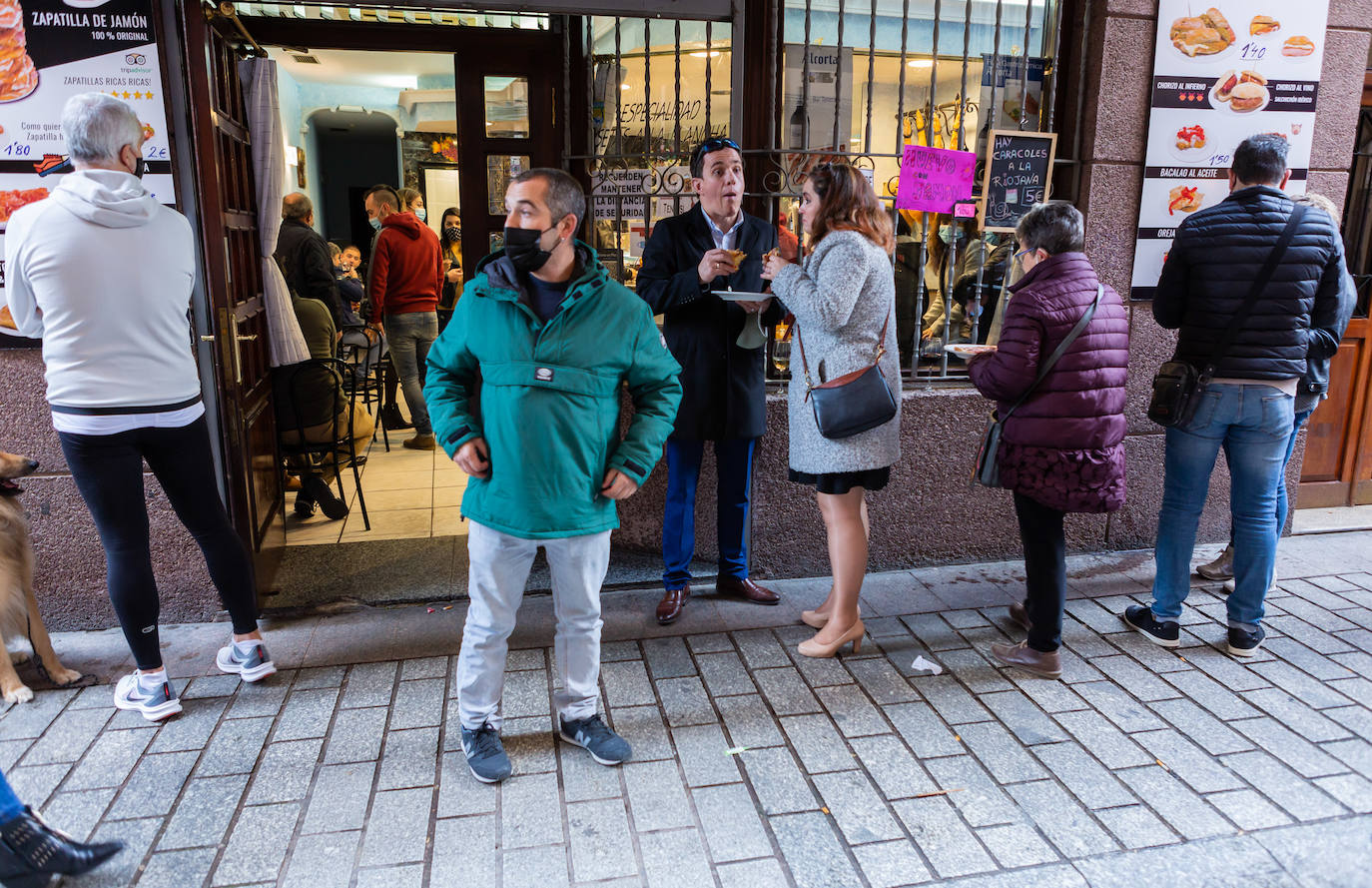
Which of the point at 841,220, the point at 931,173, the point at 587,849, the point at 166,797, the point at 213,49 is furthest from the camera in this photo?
the point at 931,173

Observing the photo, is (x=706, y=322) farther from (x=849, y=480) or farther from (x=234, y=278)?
(x=234, y=278)

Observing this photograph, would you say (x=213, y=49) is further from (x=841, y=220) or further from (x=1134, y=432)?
(x=1134, y=432)

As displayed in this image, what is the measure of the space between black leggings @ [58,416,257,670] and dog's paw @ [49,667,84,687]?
0.41 m

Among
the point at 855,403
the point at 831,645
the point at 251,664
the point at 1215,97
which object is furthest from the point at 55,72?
the point at 1215,97

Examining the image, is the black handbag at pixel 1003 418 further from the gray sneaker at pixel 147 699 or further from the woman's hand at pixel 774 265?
the gray sneaker at pixel 147 699

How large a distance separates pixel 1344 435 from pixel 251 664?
20.1ft

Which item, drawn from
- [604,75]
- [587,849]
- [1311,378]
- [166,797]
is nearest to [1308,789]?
[1311,378]

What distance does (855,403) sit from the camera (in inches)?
134

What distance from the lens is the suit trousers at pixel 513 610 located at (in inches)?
113

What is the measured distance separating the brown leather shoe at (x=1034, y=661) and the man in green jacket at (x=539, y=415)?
1644 millimetres

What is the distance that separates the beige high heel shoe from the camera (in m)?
3.76

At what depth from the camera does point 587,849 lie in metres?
2.62

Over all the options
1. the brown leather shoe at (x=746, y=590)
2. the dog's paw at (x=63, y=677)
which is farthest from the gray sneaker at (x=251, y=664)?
the brown leather shoe at (x=746, y=590)

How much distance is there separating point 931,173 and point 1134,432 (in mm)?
1729
